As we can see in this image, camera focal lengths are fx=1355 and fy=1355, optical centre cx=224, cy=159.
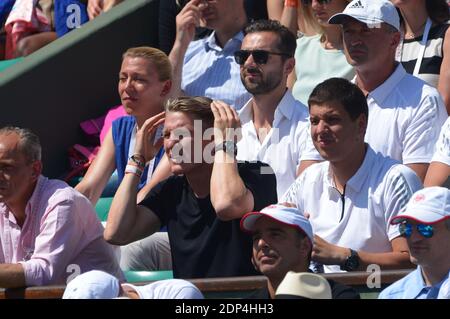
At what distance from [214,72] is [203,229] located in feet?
5.79

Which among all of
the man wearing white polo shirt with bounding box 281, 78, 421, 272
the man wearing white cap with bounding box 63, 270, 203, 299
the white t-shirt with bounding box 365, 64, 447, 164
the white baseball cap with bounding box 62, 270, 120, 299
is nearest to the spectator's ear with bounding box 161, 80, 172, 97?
the white t-shirt with bounding box 365, 64, 447, 164

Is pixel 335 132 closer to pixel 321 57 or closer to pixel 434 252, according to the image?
pixel 434 252

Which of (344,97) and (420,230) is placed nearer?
(420,230)

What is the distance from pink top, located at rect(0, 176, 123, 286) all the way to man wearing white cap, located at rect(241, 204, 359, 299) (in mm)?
1146

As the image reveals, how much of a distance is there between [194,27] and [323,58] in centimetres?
93

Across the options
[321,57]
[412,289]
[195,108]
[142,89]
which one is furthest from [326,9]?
[412,289]

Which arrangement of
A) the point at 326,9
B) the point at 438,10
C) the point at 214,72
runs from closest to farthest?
the point at 438,10, the point at 326,9, the point at 214,72

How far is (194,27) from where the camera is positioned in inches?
317

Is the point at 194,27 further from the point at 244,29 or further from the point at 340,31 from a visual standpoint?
the point at 340,31

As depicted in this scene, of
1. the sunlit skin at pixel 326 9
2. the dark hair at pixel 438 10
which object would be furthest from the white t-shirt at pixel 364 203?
the sunlit skin at pixel 326 9

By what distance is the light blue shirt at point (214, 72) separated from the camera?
25.2 ft

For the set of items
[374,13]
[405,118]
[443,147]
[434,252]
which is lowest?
[434,252]

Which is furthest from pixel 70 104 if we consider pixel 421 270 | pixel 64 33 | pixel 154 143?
pixel 421 270

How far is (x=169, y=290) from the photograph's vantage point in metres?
5.32
